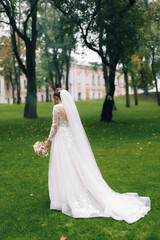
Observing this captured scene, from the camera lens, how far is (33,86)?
25734mm

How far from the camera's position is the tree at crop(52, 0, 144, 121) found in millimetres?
17859

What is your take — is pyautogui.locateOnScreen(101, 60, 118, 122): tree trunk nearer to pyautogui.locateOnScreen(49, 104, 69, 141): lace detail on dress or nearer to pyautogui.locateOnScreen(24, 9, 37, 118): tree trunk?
pyautogui.locateOnScreen(24, 9, 37, 118): tree trunk

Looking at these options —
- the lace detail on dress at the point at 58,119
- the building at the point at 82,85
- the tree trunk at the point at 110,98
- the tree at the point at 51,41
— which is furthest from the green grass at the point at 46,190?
the building at the point at 82,85

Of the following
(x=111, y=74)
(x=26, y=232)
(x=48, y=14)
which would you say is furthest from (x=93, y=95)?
(x=26, y=232)

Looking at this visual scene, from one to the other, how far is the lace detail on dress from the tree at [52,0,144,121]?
12.7m

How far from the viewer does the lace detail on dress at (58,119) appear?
5.80m

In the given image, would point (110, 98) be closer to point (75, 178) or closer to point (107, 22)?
point (107, 22)

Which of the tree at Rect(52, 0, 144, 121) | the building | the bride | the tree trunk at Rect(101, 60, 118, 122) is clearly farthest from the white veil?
the building

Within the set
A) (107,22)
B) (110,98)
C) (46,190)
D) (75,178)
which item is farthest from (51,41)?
(75,178)

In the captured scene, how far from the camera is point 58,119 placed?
5.85 metres

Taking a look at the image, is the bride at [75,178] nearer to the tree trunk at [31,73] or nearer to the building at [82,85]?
the tree trunk at [31,73]

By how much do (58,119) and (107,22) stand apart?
1417 cm

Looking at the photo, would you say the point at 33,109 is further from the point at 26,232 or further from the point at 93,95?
the point at 93,95

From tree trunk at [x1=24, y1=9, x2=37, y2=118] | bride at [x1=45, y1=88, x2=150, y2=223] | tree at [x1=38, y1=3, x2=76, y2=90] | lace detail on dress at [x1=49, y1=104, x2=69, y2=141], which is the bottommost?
bride at [x1=45, y1=88, x2=150, y2=223]
